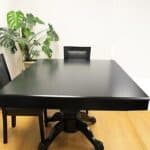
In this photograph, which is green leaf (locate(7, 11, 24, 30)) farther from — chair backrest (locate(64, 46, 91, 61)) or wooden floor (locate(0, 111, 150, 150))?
wooden floor (locate(0, 111, 150, 150))

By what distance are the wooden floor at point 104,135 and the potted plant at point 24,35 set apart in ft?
4.14

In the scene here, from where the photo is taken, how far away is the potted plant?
141 inches

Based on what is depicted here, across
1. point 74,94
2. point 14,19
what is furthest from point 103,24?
point 74,94

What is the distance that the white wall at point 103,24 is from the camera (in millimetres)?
4066

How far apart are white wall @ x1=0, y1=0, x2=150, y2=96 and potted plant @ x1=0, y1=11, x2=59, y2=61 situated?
0.28 meters

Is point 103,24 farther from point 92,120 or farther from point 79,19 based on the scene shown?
point 92,120

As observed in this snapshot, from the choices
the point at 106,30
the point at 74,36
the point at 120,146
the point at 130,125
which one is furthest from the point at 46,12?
the point at 120,146

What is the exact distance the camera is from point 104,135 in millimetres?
2594

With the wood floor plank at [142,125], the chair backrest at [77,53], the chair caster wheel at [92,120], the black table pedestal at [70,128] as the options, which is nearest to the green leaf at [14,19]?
the chair backrest at [77,53]

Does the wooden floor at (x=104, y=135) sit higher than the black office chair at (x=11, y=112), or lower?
lower

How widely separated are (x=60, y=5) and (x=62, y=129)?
102 inches

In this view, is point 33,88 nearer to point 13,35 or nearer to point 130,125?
point 130,125

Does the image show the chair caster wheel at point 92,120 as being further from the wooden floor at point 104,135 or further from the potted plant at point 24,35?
the potted plant at point 24,35

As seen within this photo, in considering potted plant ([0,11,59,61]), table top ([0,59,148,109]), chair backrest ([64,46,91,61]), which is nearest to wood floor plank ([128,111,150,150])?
table top ([0,59,148,109])
